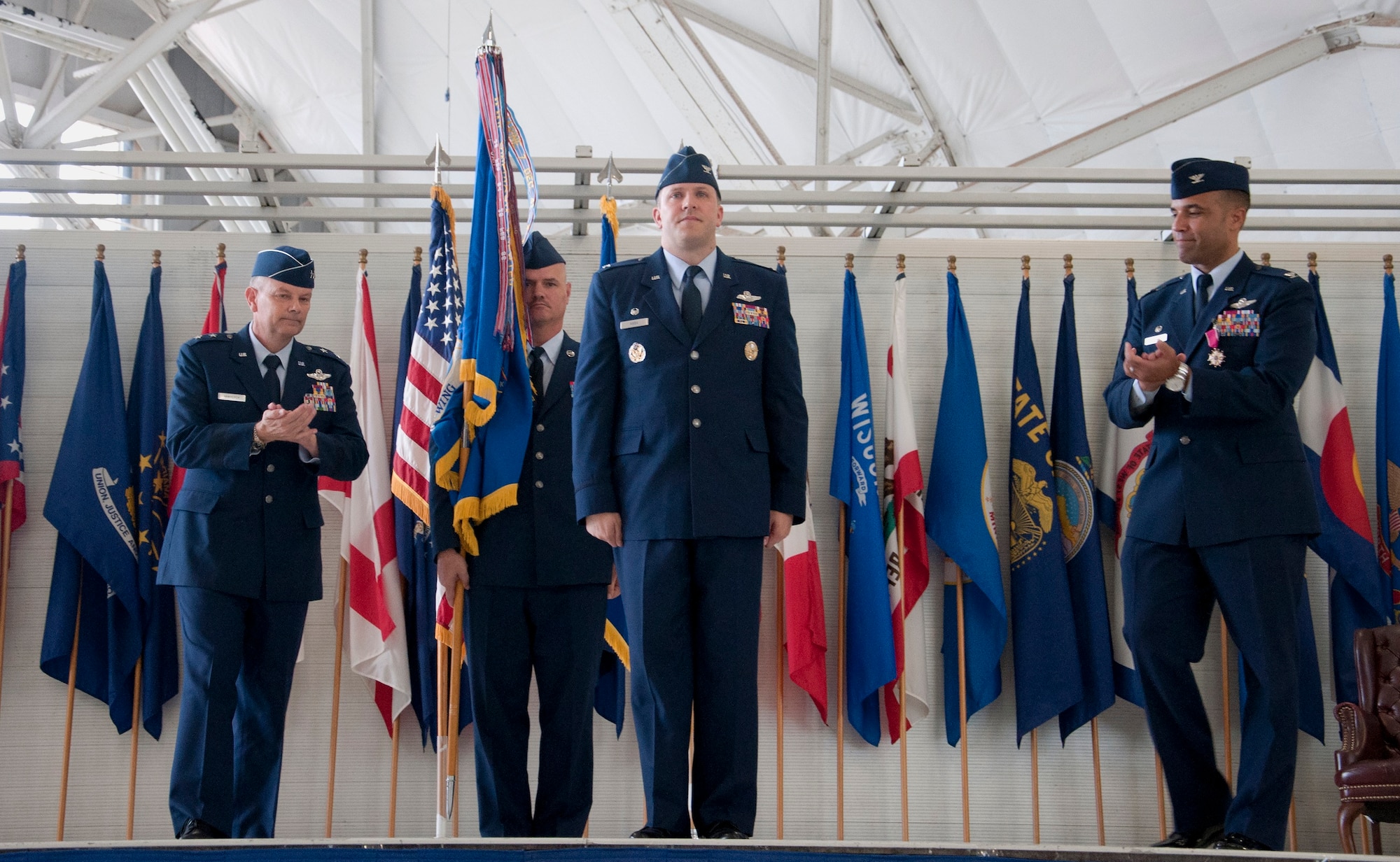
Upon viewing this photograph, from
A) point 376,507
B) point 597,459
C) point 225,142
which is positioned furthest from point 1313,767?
point 225,142

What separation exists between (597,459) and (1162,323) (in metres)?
1.69

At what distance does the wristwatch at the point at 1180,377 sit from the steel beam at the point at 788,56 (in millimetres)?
4647

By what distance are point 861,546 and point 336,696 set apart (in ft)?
6.23

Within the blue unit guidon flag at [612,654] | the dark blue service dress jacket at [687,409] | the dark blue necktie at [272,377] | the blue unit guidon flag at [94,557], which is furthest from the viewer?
the blue unit guidon flag at [94,557]

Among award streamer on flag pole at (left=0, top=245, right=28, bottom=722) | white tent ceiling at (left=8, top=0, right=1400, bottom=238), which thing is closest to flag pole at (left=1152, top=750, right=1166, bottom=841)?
white tent ceiling at (left=8, top=0, right=1400, bottom=238)

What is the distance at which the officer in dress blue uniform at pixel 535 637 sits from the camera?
3059 millimetres

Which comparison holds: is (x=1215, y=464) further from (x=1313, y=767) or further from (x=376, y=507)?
(x=376, y=507)

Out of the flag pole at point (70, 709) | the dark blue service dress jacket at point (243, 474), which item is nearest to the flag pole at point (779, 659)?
the dark blue service dress jacket at point (243, 474)

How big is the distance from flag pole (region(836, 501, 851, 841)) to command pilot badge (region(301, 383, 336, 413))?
180 cm

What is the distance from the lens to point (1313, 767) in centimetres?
416

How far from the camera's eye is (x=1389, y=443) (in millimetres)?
4137

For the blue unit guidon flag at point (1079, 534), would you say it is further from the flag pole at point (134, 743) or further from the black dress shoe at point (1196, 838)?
the flag pole at point (134, 743)

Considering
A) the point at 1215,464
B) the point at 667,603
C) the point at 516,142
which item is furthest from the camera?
the point at 516,142

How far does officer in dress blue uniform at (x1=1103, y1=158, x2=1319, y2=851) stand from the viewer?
2.96 meters
